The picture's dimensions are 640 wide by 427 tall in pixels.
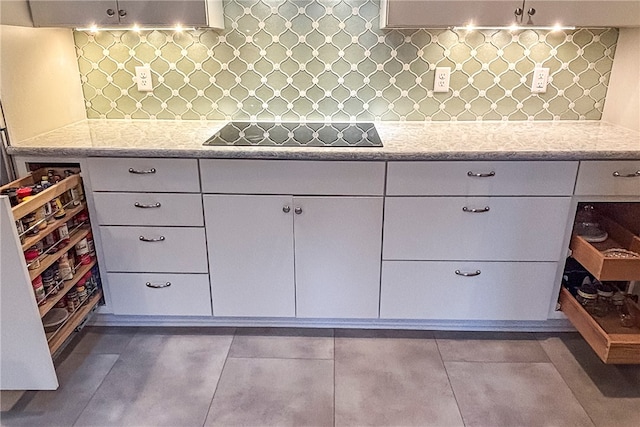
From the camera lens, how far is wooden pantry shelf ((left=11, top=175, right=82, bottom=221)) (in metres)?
1.51

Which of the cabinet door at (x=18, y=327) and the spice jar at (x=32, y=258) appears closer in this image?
the cabinet door at (x=18, y=327)

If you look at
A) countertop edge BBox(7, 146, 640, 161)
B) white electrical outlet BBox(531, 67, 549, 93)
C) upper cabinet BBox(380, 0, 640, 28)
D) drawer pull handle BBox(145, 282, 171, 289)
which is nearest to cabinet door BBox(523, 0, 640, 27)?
upper cabinet BBox(380, 0, 640, 28)

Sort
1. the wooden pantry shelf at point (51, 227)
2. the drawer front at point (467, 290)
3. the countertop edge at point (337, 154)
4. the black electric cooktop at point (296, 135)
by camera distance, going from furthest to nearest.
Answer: the drawer front at point (467, 290)
the black electric cooktop at point (296, 135)
the countertop edge at point (337, 154)
the wooden pantry shelf at point (51, 227)

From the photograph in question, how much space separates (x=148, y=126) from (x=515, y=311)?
186 cm

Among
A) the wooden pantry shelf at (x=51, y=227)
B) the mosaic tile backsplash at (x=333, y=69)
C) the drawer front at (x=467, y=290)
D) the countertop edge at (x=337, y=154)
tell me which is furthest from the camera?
the mosaic tile backsplash at (x=333, y=69)

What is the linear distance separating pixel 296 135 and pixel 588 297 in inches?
55.1

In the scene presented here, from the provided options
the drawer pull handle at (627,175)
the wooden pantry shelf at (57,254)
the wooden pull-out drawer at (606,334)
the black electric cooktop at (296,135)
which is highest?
the black electric cooktop at (296,135)

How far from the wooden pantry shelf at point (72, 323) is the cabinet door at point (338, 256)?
86 cm

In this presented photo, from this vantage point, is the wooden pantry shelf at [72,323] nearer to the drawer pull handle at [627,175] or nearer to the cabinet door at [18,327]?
the cabinet door at [18,327]

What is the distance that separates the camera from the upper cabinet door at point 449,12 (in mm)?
1837

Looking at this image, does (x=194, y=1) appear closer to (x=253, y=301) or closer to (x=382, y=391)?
(x=253, y=301)

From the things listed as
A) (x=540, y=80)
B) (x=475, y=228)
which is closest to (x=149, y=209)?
(x=475, y=228)

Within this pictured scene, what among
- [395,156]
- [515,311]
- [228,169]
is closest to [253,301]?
[228,169]

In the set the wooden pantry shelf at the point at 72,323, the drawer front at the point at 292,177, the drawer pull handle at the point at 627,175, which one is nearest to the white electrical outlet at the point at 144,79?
the drawer front at the point at 292,177
